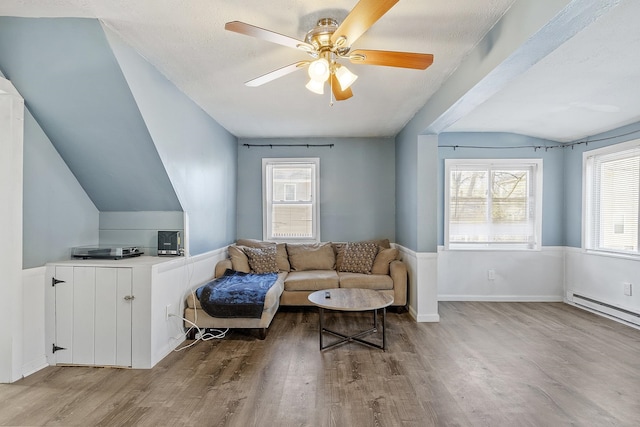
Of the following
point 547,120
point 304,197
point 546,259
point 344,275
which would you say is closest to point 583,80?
point 547,120

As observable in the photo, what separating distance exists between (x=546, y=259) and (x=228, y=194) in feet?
15.5

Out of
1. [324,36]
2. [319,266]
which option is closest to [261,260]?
[319,266]

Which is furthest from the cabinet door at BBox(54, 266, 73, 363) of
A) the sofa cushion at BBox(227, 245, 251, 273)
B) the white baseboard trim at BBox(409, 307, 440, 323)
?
the white baseboard trim at BBox(409, 307, 440, 323)

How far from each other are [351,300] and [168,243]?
188 cm

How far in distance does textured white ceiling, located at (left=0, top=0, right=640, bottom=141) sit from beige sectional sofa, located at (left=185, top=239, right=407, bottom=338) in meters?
1.72

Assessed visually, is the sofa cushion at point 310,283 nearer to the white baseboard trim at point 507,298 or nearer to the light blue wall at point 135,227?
the light blue wall at point 135,227

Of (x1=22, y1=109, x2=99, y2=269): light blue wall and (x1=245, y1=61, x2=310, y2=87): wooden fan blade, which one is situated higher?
(x1=245, y1=61, x2=310, y2=87): wooden fan blade

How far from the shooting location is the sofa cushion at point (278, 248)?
470 centimetres

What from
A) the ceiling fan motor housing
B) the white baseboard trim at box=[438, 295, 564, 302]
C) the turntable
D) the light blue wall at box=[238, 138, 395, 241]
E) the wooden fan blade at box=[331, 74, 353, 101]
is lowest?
the white baseboard trim at box=[438, 295, 564, 302]

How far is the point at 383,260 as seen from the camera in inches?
176

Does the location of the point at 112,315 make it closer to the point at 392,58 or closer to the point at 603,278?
the point at 392,58

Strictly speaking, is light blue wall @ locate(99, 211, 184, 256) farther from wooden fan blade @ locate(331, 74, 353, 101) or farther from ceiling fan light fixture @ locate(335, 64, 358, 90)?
ceiling fan light fixture @ locate(335, 64, 358, 90)

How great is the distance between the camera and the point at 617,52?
2.41 m

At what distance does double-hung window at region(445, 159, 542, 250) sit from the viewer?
485 centimetres
